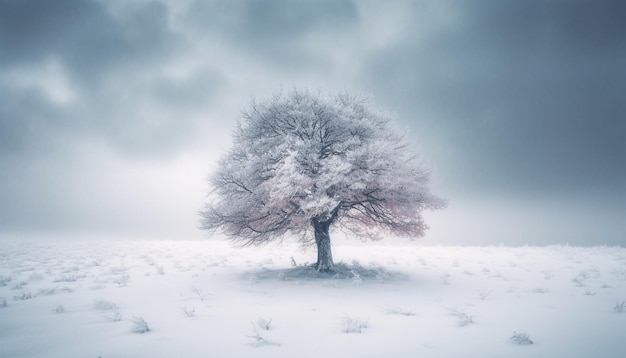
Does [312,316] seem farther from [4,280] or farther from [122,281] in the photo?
[4,280]

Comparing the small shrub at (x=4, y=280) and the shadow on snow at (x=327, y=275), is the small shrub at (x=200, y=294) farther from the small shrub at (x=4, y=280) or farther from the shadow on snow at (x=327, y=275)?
the small shrub at (x=4, y=280)

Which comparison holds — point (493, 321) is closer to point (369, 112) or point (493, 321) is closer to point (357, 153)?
point (357, 153)

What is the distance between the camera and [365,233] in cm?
1520

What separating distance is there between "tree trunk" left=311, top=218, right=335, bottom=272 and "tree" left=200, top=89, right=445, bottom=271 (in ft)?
0.15

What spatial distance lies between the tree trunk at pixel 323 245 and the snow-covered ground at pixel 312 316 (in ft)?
2.92

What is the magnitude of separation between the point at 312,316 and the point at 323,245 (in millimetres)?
6607

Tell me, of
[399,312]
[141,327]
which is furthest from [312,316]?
[141,327]

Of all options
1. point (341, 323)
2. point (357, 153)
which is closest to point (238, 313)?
point (341, 323)

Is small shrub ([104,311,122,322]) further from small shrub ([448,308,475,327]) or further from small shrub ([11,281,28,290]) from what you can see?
small shrub ([448,308,475,327])

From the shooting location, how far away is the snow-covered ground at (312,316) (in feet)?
18.1

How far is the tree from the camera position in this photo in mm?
11953

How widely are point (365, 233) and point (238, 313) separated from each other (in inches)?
339

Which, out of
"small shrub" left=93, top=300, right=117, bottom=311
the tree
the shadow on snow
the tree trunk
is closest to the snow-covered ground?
"small shrub" left=93, top=300, right=117, bottom=311

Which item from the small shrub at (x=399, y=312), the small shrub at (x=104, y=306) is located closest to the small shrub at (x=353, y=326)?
the small shrub at (x=399, y=312)
